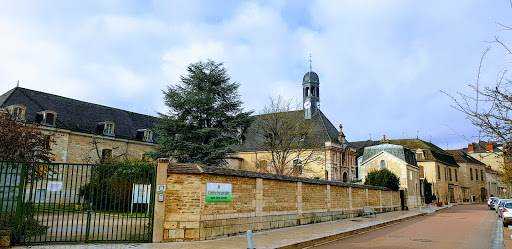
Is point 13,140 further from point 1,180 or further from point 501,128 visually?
point 501,128

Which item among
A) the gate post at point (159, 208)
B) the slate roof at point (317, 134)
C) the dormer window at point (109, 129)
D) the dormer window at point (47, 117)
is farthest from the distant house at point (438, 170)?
the gate post at point (159, 208)

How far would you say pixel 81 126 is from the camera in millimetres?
34906

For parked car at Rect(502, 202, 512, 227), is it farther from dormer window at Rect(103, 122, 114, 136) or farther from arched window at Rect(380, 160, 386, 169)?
dormer window at Rect(103, 122, 114, 136)

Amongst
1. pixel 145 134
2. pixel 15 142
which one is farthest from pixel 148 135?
pixel 15 142

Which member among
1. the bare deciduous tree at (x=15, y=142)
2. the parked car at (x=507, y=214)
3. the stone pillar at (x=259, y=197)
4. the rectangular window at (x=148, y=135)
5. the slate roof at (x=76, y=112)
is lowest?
the parked car at (x=507, y=214)

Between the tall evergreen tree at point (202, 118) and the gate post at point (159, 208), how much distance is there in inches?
580

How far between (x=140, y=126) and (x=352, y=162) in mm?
29074

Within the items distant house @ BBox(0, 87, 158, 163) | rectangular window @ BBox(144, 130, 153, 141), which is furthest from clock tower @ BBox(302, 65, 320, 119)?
distant house @ BBox(0, 87, 158, 163)

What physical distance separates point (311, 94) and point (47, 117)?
3178cm

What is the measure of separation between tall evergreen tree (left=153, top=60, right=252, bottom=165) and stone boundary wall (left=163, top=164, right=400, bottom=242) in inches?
386

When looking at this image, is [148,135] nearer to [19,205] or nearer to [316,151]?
[316,151]

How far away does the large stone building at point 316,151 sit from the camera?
40.9 m

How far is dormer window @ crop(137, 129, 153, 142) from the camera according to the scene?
4012 centimetres

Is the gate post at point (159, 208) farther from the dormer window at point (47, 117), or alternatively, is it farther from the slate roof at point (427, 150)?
the slate roof at point (427, 150)
